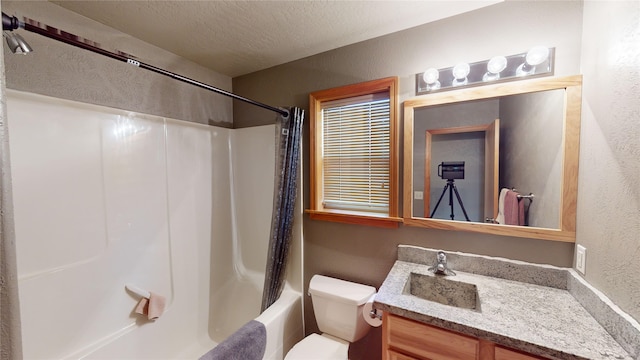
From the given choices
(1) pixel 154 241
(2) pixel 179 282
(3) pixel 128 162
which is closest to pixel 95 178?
(3) pixel 128 162

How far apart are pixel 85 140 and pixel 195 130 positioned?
713mm

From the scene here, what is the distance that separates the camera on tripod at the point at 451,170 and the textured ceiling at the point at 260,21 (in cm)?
87

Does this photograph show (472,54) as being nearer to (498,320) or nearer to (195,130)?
(498,320)

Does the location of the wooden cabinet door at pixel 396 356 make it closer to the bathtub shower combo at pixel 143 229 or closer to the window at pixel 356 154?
the window at pixel 356 154

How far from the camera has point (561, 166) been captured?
119 centimetres

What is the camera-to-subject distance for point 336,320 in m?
1.60

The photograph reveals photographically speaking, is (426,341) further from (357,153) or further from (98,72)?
(98,72)

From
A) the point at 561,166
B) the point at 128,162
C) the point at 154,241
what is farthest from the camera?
the point at 154,241

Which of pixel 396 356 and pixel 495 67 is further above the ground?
pixel 495 67

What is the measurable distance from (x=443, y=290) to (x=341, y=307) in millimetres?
634

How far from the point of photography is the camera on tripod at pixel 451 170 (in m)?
1.43

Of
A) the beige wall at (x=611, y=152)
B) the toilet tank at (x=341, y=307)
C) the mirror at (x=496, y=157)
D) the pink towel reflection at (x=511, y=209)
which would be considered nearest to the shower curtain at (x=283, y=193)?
the toilet tank at (x=341, y=307)

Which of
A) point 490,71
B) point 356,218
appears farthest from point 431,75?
point 356,218

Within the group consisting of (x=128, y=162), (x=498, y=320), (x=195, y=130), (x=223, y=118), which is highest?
(x=223, y=118)
